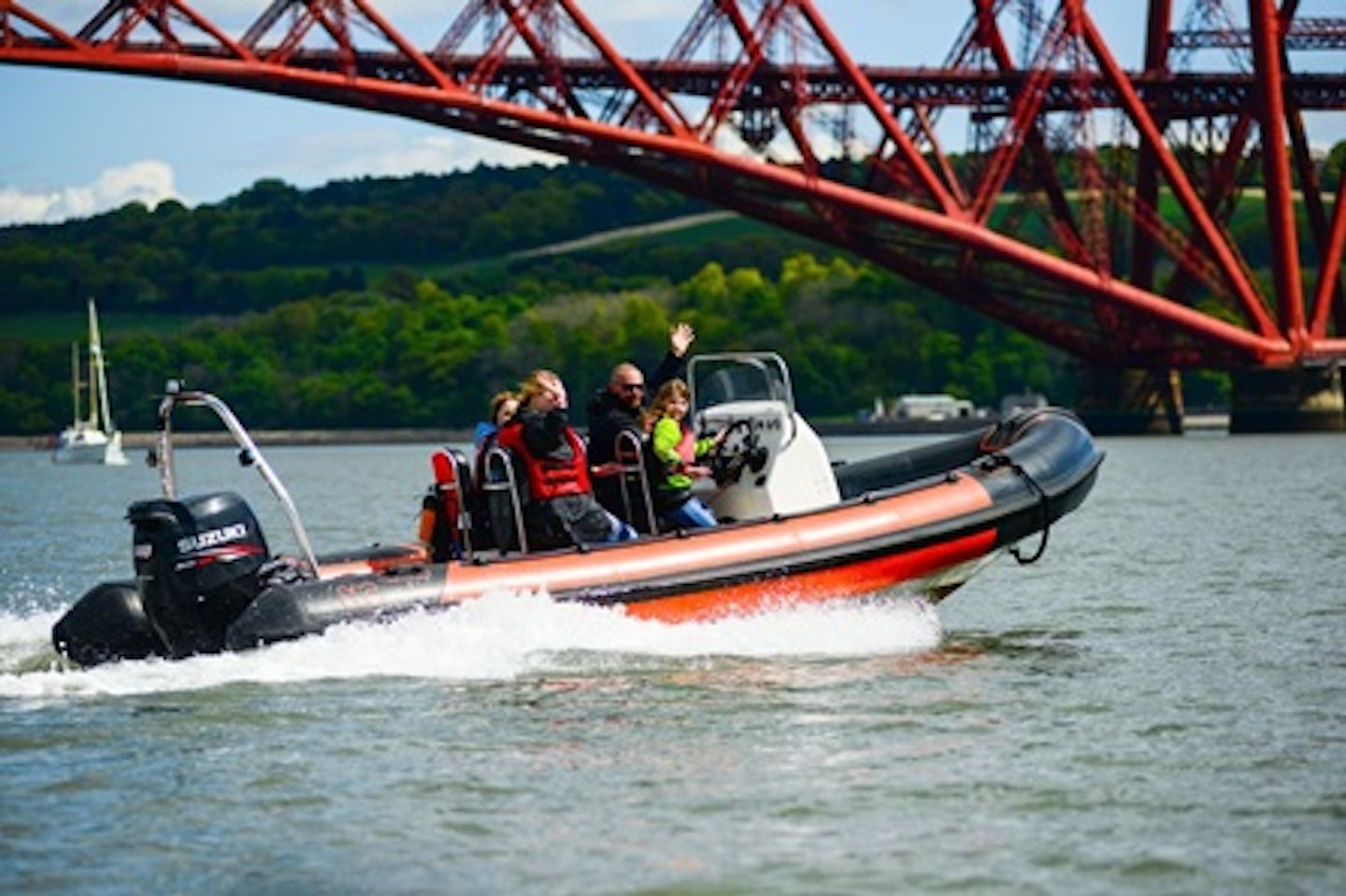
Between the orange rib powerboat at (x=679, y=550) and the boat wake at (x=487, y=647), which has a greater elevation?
the orange rib powerboat at (x=679, y=550)

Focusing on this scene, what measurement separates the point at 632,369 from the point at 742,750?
2.99 meters

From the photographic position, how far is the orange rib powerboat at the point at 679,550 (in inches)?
466

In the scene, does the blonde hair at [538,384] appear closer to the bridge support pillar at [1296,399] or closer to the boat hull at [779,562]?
the boat hull at [779,562]

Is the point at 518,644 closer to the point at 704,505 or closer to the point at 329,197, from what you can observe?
the point at 704,505

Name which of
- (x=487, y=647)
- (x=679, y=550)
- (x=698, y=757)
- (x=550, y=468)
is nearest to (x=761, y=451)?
(x=679, y=550)

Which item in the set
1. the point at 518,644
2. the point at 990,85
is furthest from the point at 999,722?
the point at 990,85

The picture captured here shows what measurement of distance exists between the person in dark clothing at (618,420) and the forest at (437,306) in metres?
75.3

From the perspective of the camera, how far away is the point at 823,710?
11453 millimetres

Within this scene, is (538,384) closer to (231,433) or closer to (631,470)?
(631,470)

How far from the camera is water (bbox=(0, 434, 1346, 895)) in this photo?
8.67m

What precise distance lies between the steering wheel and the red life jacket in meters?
1.17

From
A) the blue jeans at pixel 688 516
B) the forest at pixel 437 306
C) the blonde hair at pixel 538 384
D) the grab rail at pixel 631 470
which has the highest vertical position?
the forest at pixel 437 306

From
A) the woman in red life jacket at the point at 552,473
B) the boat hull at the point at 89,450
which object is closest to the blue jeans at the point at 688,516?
the woman in red life jacket at the point at 552,473

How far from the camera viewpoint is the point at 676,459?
43.3 ft
